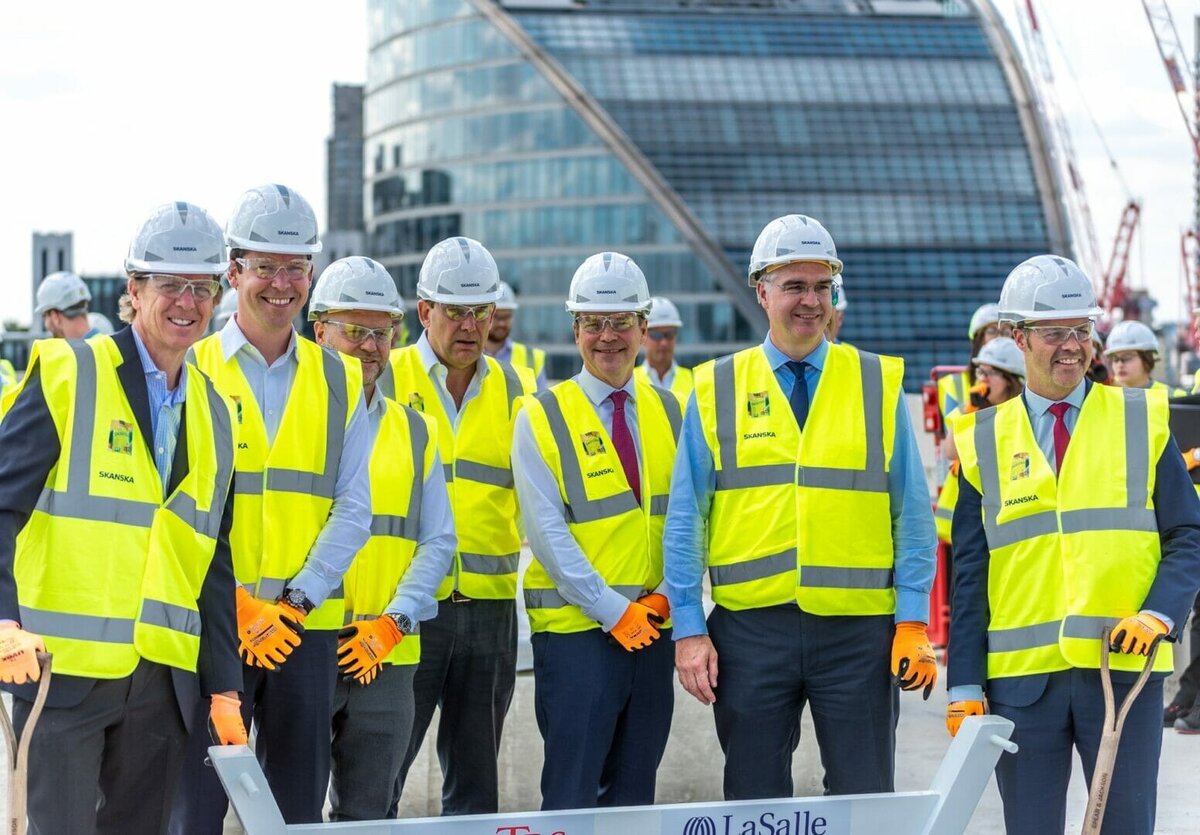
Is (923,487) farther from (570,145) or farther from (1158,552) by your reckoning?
(570,145)

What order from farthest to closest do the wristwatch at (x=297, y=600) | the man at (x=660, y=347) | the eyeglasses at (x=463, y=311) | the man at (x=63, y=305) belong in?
the man at (x=660, y=347)
the man at (x=63, y=305)
the eyeglasses at (x=463, y=311)
the wristwatch at (x=297, y=600)

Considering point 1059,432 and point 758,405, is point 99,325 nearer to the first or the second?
point 758,405

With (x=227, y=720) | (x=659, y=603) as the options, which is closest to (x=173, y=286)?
(x=227, y=720)

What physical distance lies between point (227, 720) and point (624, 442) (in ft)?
5.91

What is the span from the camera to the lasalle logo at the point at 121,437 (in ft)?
12.8

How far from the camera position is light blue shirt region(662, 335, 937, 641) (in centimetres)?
498

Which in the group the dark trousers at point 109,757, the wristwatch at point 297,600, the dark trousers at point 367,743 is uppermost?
the wristwatch at point 297,600

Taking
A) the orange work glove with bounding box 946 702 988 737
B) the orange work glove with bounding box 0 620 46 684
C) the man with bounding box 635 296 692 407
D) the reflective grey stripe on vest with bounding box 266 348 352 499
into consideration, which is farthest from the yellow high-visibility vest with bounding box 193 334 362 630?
the man with bounding box 635 296 692 407

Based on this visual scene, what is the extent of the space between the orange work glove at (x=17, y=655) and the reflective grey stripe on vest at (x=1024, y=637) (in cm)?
261

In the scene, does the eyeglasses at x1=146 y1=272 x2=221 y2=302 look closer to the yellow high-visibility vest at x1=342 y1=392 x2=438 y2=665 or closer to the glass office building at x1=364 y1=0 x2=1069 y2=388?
the yellow high-visibility vest at x1=342 y1=392 x2=438 y2=665

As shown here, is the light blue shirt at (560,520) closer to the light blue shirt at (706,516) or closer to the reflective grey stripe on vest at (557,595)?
the reflective grey stripe on vest at (557,595)

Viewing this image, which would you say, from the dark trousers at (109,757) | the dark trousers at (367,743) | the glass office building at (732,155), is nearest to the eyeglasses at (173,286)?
the dark trousers at (109,757)

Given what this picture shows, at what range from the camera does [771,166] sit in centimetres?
7944

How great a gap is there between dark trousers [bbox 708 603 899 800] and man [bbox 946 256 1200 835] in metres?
0.33
